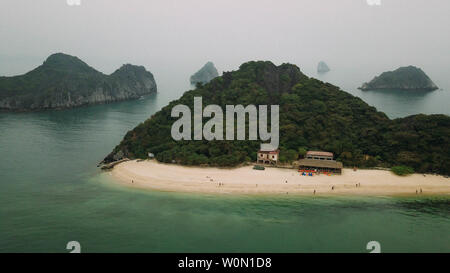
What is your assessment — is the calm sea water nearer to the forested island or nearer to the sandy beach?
the sandy beach

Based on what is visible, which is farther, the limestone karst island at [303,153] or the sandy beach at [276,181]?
the limestone karst island at [303,153]

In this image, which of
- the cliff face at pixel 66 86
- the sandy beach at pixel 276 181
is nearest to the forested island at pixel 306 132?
the sandy beach at pixel 276 181

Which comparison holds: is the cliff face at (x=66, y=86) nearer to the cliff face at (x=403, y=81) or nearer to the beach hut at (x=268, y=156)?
the beach hut at (x=268, y=156)

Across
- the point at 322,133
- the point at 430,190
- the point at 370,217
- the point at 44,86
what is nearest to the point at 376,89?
the point at 322,133

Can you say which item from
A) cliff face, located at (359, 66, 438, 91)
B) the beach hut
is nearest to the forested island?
the beach hut

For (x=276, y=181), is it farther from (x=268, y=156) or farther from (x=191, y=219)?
(x=191, y=219)

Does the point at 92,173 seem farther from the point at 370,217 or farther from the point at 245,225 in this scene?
the point at 370,217
